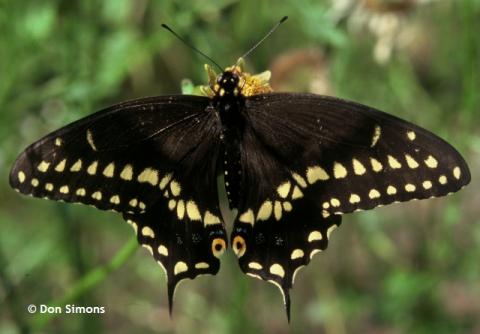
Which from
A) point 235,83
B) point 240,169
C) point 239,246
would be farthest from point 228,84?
point 239,246

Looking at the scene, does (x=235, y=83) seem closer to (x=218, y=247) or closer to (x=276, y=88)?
(x=218, y=247)

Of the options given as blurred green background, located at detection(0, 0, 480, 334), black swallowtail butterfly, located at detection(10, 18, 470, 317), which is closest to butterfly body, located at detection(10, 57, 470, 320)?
black swallowtail butterfly, located at detection(10, 18, 470, 317)

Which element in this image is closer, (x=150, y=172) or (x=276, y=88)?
(x=150, y=172)

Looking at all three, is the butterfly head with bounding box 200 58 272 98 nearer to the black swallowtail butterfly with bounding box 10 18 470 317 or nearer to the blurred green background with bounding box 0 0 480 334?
the black swallowtail butterfly with bounding box 10 18 470 317

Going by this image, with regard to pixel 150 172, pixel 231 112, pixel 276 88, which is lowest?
pixel 150 172

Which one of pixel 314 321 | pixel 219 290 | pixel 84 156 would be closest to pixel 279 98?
pixel 84 156

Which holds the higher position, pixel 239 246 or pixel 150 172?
pixel 150 172

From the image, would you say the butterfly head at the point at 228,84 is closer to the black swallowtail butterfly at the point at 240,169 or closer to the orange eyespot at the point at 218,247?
the black swallowtail butterfly at the point at 240,169
